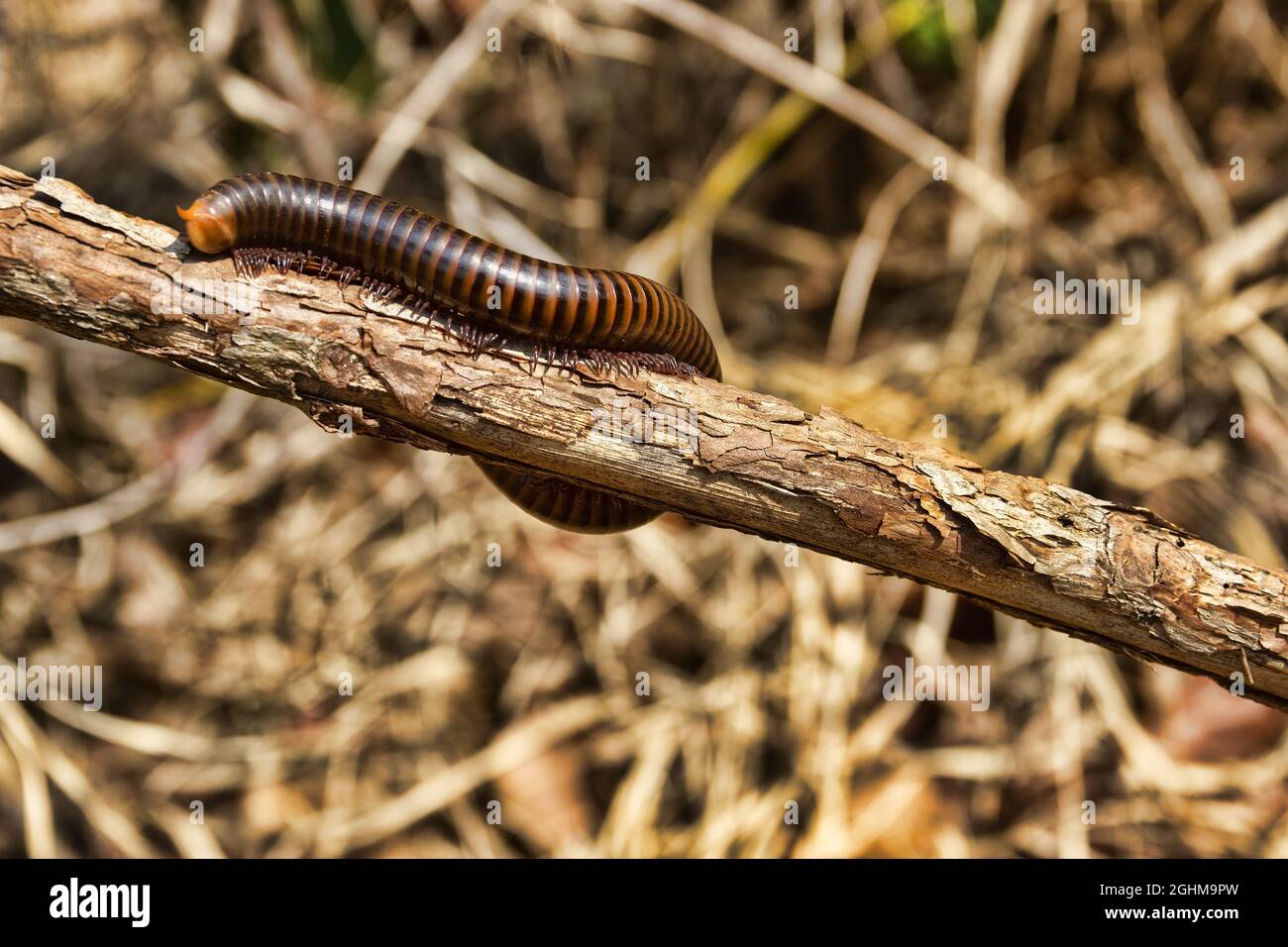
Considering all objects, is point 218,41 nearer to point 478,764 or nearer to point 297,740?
point 297,740

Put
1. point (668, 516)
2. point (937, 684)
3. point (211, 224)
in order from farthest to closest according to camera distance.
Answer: point (668, 516) < point (937, 684) < point (211, 224)

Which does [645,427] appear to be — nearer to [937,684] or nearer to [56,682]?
[937,684]

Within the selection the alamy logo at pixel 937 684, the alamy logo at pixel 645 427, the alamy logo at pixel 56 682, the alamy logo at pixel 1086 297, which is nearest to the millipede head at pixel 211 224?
the alamy logo at pixel 645 427

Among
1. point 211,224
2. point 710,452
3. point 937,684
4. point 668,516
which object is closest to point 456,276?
point 211,224

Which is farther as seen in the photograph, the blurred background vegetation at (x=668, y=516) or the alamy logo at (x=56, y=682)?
the alamy logo at (x=56, y=682)
